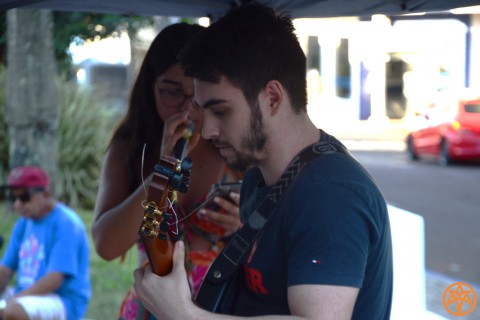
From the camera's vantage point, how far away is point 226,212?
104 inches

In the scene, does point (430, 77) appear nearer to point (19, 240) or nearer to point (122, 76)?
point (122, 76)

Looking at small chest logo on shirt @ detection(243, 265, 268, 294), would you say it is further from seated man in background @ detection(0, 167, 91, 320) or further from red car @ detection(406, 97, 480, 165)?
red car @ detection(406, 97, 480, 165)

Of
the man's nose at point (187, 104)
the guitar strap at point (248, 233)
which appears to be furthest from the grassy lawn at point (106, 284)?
the guitar strap at point (248, 233)

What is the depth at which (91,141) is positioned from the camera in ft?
37.7

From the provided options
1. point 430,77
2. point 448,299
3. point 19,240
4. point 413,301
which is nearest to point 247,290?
point 413,301

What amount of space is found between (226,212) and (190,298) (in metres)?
0.87

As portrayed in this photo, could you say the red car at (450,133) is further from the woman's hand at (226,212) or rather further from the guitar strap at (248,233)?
the guitar strap at (248,233)

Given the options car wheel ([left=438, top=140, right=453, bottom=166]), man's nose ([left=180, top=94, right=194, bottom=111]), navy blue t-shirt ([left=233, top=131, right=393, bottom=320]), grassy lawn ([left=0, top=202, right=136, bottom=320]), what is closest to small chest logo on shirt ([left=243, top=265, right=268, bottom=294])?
navy blue t-shirt ([left=233, top=131, right=393, bottom=320])

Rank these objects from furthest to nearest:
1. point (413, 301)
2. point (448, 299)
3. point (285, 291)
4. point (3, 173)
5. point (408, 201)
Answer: point (408, 201), point (3, 173), point (448, 299), point (413, 301), point (285, 291)

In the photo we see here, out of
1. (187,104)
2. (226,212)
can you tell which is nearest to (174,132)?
(187,104)

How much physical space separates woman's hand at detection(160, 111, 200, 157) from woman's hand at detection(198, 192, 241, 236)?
21 centimetres

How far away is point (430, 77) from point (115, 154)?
27.5 metres

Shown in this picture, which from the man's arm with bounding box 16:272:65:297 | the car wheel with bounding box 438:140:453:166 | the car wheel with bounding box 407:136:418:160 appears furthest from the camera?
the car wheel with bounding box 407:136:418:160

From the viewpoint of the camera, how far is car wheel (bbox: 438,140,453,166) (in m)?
17.6
